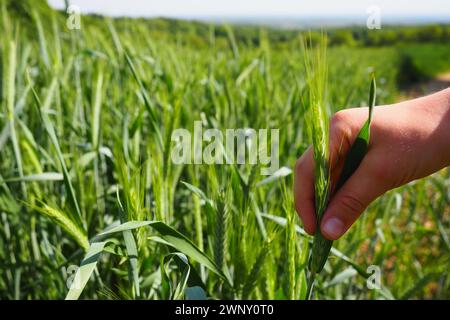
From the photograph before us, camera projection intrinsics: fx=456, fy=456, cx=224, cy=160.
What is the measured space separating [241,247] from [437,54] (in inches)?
650

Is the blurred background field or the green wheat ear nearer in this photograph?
the green wheat ear

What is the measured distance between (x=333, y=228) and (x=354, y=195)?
69 mm

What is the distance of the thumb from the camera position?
545 millimetres

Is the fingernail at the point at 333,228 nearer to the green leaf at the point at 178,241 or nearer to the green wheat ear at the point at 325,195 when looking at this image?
the green wheat ear at the point at 325,195

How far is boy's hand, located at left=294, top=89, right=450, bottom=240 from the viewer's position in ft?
1.83

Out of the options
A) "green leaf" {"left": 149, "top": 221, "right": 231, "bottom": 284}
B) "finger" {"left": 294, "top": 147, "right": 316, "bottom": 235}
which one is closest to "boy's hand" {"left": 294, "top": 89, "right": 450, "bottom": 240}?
"finger" {"left": 294, "top": 147, "right": 316, "bottom": 235}

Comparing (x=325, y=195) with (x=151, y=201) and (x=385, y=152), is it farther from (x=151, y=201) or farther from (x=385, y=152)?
(x=151, y=201)

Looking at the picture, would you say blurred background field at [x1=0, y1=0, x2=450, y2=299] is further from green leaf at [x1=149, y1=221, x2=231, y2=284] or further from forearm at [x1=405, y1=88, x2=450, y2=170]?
forearm at [x1=405, y1=88, x2=450, y2=170]

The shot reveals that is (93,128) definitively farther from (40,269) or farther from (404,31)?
(404,31)

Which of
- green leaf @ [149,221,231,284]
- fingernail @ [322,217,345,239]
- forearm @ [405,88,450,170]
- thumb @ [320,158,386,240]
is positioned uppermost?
forearm @ [405,88,450,170]

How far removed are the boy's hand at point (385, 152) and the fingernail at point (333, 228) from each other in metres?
0.02

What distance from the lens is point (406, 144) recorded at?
0.59 meters

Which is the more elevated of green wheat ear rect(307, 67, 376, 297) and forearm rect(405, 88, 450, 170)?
forearm rect(405, 88, 450, 170)
